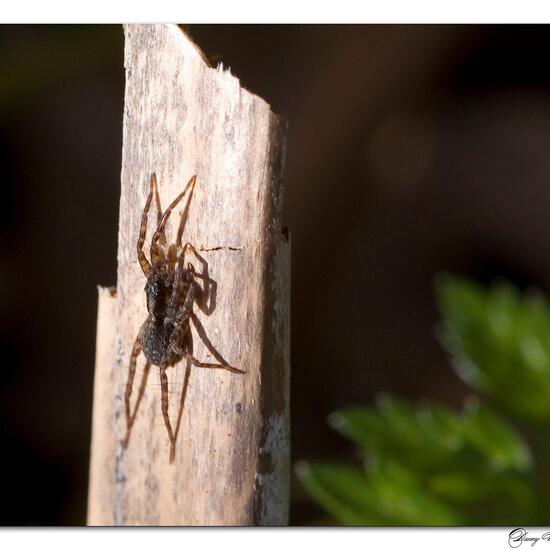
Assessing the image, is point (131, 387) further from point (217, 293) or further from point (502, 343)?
point (502, 343)

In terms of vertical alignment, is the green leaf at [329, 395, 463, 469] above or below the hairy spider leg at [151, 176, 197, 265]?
below

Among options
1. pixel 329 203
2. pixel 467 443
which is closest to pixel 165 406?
pixel 467 443

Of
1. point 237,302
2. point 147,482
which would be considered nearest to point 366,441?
point 147,482

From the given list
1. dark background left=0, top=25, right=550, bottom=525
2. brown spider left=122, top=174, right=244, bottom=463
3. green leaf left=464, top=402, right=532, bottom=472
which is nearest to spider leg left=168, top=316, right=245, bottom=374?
brown spider left=122, top=174, right=244, bottom=463

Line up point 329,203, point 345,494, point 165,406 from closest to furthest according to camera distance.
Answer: point 165,406
point 345,494
point 329,203

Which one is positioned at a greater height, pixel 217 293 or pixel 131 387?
pixel 217 293

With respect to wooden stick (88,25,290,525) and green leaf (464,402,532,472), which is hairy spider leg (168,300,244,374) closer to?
wooden stick (88,25,290,525)
